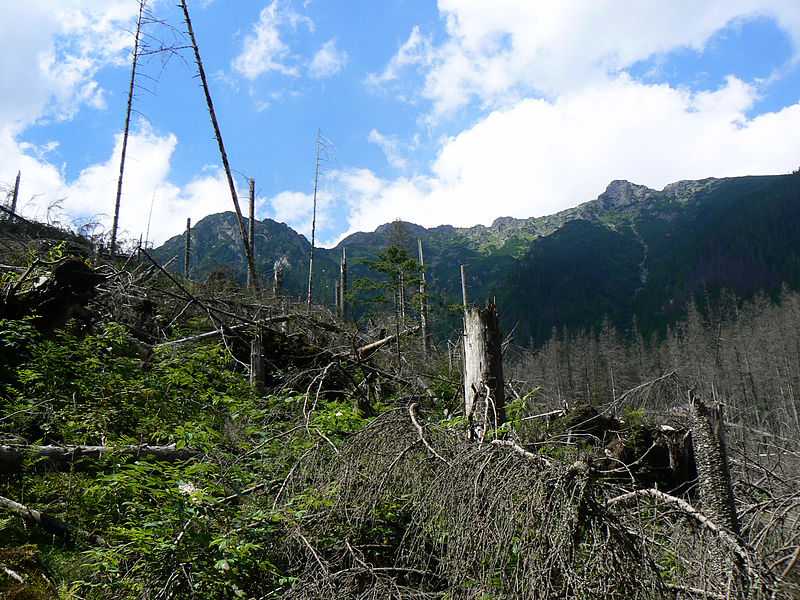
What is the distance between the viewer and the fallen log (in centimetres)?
433

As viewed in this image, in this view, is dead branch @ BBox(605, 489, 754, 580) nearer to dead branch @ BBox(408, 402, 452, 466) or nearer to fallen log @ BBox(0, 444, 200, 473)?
Result: dead branch @ BBox(408, 402, 452, 466)

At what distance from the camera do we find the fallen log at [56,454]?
433cm

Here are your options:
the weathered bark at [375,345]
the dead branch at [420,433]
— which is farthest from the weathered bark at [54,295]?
the dead branch at [420,433]

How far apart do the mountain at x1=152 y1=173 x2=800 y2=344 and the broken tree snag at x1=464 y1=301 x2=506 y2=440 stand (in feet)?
219

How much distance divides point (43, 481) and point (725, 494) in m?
5.25

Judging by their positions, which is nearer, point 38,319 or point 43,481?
point 43,481

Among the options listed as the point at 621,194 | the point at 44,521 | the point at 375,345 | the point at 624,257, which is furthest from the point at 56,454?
the point at 621,194

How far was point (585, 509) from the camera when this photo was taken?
212cm

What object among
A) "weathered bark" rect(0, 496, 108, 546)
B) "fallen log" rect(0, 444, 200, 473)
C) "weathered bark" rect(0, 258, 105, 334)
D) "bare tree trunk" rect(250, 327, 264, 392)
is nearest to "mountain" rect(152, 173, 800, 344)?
"bare tree trunk" rect(250, 327, 264, 392)

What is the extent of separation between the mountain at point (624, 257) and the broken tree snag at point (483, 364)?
66.6 m

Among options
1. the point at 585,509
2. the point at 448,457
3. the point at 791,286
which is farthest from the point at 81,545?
the point at 791,286

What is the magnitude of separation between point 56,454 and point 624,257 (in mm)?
146352

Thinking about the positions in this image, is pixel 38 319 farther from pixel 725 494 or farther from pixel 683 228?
pixel 683 228

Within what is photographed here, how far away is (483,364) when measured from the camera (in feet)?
15.2
